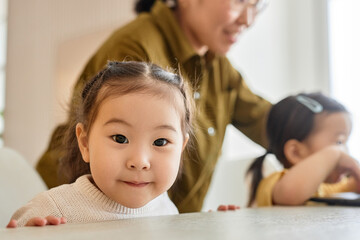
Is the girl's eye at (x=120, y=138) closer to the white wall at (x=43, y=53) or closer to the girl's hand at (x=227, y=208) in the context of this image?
the girl's hand at (x=227, y=208)

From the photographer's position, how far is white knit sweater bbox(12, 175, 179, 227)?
69 centimetres

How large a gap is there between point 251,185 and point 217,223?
0.80 meters

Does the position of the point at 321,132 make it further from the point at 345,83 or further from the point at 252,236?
the point at 345,83

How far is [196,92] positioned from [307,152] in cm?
34

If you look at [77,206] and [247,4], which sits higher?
[247,4]

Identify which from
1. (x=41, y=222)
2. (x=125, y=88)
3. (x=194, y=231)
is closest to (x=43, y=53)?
(x=125, y=88)

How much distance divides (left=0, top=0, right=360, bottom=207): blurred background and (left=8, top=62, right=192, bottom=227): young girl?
134 cm

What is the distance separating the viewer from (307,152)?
4.03ft

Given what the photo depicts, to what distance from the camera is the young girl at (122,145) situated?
2.23 ft

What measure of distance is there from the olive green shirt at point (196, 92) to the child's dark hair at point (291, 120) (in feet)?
0.32

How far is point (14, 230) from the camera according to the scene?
0.54 metres

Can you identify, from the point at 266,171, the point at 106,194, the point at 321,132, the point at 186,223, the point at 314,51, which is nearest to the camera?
the point at 186,223

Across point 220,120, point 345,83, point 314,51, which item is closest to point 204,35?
point 220,120

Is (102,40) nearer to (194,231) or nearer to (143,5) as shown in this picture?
(143,5)
